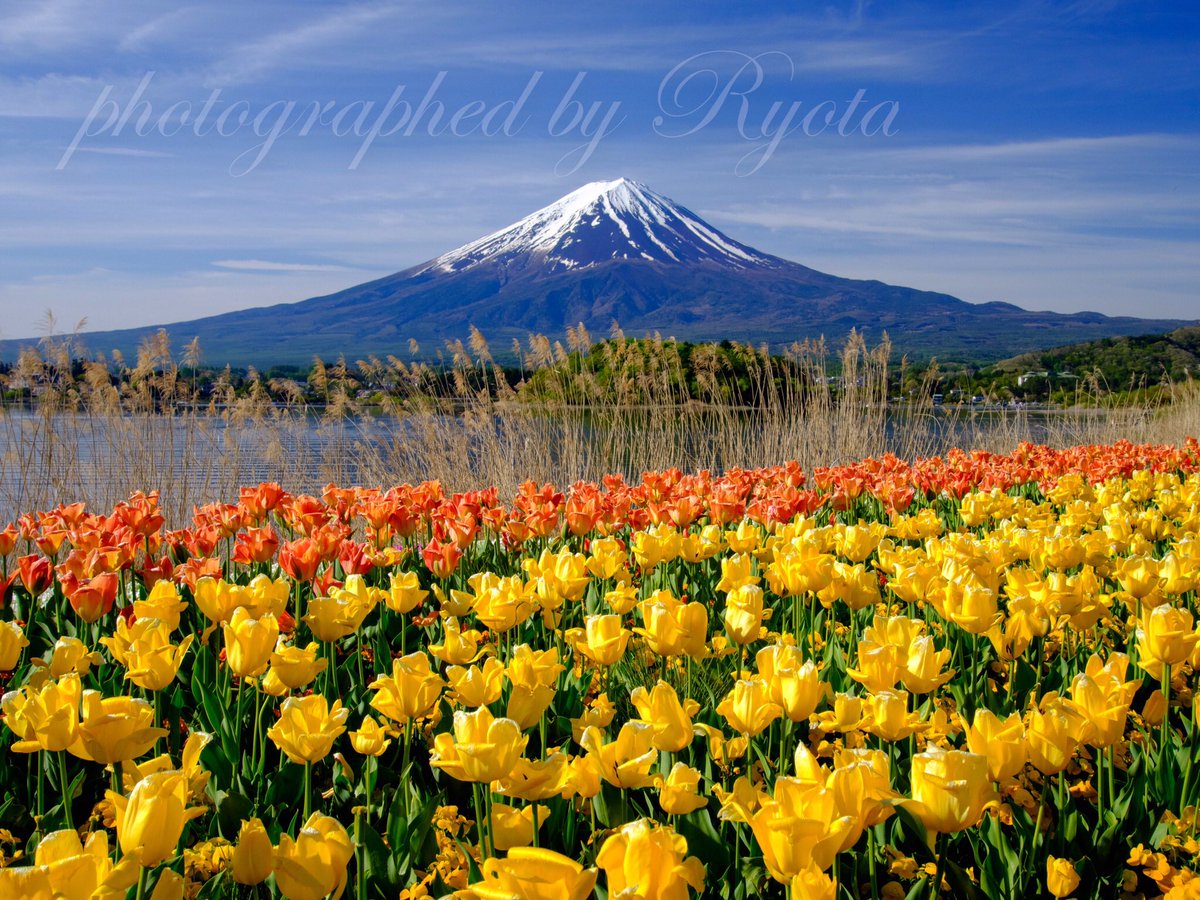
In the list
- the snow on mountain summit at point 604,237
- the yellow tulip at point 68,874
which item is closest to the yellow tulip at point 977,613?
the yellow tulip at point 68,874

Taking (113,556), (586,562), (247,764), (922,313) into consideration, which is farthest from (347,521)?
(922,313)

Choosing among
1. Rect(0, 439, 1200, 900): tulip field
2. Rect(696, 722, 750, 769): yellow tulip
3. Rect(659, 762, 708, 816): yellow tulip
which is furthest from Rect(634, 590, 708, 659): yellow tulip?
Rect(659, 762, 708, 816): yellow tulip

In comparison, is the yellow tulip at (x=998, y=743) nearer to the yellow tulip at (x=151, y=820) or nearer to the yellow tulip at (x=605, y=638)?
the yellow tulip at (x=605, y=638)

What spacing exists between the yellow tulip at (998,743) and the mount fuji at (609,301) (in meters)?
102

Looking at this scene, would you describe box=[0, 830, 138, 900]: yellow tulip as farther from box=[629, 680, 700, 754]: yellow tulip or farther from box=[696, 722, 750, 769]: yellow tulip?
box=[696, 722, 750, 769]: yellow tulip

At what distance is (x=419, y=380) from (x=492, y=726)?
6.39m

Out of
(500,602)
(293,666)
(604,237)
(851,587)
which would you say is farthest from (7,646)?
(604,237)

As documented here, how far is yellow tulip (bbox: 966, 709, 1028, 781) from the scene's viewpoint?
1188 mm

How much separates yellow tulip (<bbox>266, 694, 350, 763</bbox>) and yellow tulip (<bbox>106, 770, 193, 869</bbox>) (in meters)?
0.28

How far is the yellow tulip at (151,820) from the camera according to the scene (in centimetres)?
92

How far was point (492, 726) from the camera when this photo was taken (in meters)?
1.06

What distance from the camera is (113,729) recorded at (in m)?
1.18

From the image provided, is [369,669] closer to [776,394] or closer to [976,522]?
[976,522]

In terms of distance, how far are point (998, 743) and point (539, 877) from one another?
2.22 ft
